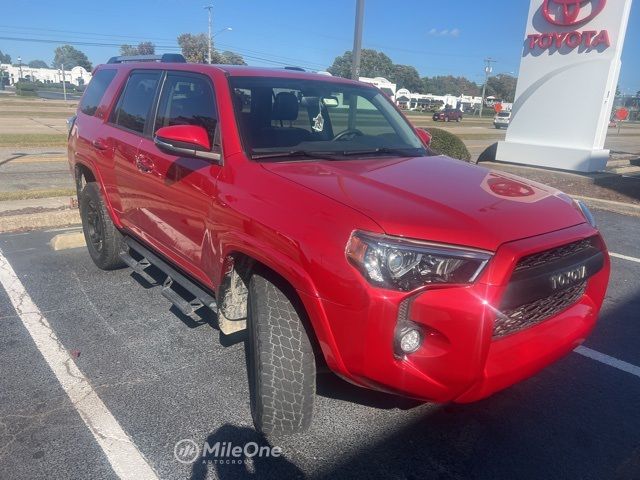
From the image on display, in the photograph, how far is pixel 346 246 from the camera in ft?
7.21

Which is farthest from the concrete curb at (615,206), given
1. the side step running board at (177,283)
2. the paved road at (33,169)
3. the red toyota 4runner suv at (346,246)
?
the paved road at (33,169)

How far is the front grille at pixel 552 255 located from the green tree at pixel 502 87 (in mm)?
137626

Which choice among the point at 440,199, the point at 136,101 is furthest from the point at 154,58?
the point at 440,199

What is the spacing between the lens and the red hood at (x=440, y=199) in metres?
2.21

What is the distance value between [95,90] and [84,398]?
3.41 meters

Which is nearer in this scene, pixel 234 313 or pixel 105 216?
pixel 234 313

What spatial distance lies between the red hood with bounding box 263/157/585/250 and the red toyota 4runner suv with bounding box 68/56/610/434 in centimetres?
1

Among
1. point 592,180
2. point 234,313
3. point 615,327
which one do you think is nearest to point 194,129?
point 234,313

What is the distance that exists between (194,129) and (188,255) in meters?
0.85

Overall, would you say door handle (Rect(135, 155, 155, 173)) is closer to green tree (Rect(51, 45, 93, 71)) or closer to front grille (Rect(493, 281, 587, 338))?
front grille (Rect(493, 281, 587, 338))

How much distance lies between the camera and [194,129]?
301 centimetres

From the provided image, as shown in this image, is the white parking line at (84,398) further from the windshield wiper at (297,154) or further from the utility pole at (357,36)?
the utility pole at (357,36)

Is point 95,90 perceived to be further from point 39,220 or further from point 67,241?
point 39,220

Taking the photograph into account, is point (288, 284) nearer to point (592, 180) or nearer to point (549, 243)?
point (549, 243)
